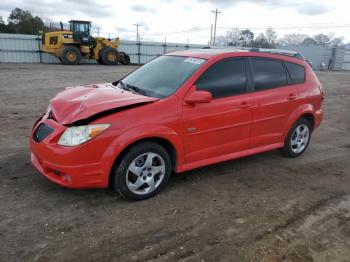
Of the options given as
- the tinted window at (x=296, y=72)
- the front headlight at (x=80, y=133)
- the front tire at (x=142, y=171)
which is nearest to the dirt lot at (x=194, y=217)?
the front tire at (x=142, y=171)

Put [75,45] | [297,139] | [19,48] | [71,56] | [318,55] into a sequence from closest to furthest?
[297,139]
[71,56]
[75,45]
[19,48]
[318,55]

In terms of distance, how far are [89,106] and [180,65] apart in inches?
58.7

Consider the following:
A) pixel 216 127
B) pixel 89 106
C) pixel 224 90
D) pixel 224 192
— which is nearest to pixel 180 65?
pixel 224 90

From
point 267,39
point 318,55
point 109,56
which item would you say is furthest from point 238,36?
point 109,56

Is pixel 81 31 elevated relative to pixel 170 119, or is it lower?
elevated

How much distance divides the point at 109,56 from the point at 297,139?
2227 cm

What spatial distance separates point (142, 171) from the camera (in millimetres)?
4086

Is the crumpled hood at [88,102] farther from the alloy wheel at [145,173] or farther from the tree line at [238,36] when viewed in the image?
the tree line at [238,36]

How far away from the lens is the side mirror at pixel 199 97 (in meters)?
4.20

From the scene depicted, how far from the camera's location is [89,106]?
390 centimetres

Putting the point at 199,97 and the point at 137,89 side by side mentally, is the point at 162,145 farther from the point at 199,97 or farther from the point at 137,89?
the point at 137,89

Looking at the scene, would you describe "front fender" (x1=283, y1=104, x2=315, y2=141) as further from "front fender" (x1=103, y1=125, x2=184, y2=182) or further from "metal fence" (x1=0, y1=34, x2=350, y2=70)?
"metal fence" (x1=0, y1=34, x2=350, y2=70)

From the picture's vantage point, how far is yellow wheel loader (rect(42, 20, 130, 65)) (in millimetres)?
24594

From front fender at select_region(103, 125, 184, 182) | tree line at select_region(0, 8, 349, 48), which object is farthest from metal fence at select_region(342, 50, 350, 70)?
front fender at select_region(103, 125, 184, 182)
